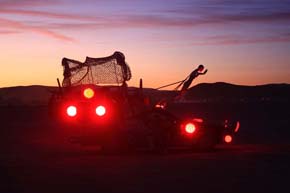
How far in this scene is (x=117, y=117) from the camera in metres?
24.0

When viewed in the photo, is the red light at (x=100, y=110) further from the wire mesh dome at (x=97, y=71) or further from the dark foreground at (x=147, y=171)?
the wire mesh dome at (x=97, y=71)

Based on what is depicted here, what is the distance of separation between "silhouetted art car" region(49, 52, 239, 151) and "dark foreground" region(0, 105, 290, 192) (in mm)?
506

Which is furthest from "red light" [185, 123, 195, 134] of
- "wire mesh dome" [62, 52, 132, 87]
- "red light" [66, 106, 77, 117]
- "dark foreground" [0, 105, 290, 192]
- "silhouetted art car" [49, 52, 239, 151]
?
"red light" [66, 106, 77, 117]

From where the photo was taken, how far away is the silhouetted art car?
77.4 feet

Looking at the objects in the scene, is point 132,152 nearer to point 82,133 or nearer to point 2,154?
point 82,133

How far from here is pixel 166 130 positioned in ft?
77.5

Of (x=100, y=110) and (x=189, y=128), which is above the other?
(x=100, y=110)

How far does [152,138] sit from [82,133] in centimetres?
240

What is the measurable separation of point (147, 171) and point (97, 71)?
821 centimetres

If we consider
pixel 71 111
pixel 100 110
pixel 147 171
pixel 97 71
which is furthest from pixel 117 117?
pixel 147 171

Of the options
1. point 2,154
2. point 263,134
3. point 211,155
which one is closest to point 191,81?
point 211,155

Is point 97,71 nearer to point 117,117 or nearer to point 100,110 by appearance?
point 100,110

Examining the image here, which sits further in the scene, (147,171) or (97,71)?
(97,71)

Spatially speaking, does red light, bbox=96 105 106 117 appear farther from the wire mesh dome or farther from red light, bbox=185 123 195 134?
red light, bbox=185 123 195 134
